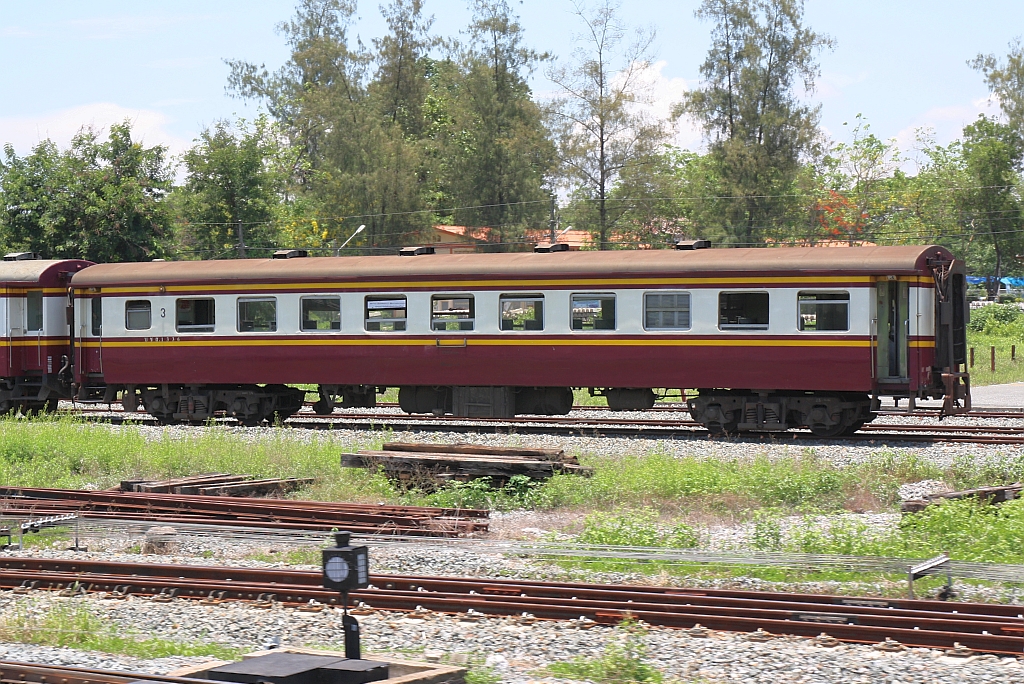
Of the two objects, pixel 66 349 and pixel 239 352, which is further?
pixel 66 349

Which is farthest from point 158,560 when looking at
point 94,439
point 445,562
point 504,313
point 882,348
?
point 882,348

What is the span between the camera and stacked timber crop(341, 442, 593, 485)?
14.8m

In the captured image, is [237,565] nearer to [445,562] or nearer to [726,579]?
[445,562]

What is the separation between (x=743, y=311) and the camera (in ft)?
63.9

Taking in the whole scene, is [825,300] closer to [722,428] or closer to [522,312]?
[722,428]

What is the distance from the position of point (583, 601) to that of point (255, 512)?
5564mm

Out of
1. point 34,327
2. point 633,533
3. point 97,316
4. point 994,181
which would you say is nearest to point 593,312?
point 633,533

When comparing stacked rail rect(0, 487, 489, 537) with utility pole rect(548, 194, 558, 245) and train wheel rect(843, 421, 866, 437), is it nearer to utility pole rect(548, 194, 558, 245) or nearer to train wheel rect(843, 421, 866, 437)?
train wheel rect(843, 421, 866, 437)

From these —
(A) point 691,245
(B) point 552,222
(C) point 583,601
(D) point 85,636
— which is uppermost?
(B) point 552,222

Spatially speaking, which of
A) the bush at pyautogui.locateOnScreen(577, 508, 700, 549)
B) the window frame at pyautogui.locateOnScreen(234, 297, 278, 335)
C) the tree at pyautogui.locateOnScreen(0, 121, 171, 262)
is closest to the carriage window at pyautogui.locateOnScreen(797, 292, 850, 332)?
the bush at pyautogui.locateOnScreen(577, 508, 700, 549)

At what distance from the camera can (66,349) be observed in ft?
80.2

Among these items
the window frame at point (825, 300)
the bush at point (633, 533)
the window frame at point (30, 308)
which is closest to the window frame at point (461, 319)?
the window frame at point (825, 300)

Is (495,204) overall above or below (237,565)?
above

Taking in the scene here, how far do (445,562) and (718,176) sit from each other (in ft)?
154
